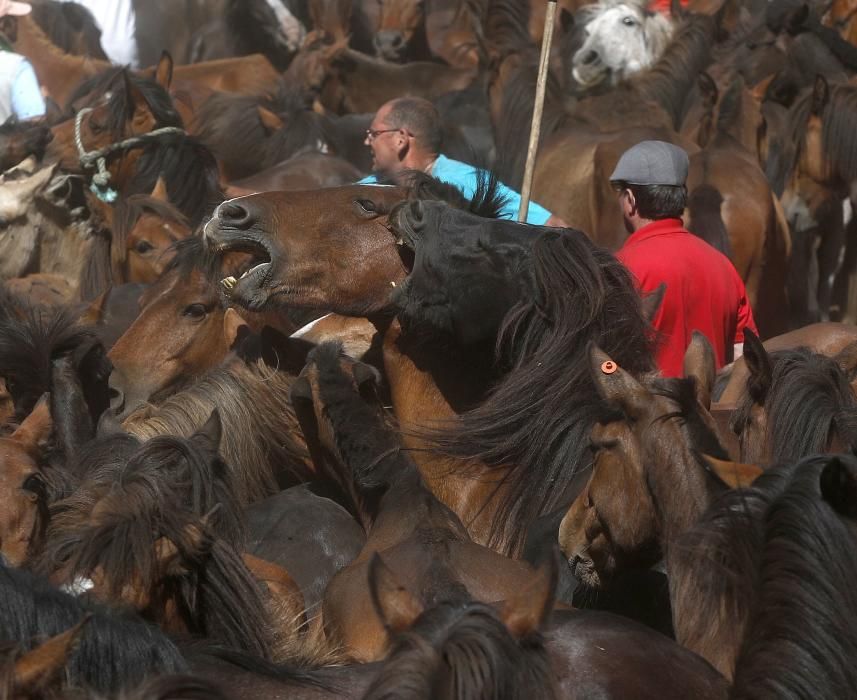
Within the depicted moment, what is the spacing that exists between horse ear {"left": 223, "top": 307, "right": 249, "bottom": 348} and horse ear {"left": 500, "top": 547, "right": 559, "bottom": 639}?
2765mm

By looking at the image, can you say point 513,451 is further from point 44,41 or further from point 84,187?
point 44,41

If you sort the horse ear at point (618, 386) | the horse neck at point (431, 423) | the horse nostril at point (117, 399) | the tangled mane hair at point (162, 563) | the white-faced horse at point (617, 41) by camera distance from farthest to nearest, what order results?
the white-faced horse at point (617, 41) < the horse nostril at point (117, 399) < the horse neck at point (431, 423) < the horse ear at point (618, 386) < the tangled mane hair at point (162, 563)

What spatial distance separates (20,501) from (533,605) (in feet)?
5.41

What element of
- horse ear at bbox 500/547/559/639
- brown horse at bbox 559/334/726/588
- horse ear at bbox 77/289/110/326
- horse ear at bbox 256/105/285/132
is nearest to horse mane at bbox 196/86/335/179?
horse ear at bbox 256/105/285/132

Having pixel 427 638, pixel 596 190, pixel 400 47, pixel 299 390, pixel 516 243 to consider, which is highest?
pixel 427 638

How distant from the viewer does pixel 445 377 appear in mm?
4738

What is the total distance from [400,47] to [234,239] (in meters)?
8.59

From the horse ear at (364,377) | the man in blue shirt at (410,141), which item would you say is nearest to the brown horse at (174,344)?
the horse ear at (364,377)

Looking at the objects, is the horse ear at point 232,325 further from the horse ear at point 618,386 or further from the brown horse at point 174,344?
the horse ear at point 618,386

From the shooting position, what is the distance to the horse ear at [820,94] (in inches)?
334

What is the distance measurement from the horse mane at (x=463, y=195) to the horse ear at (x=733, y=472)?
179 cm

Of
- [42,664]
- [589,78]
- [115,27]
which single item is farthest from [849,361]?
[115,27]

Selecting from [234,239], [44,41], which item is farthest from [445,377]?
[44,41]

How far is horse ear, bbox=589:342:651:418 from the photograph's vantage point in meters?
3.58
